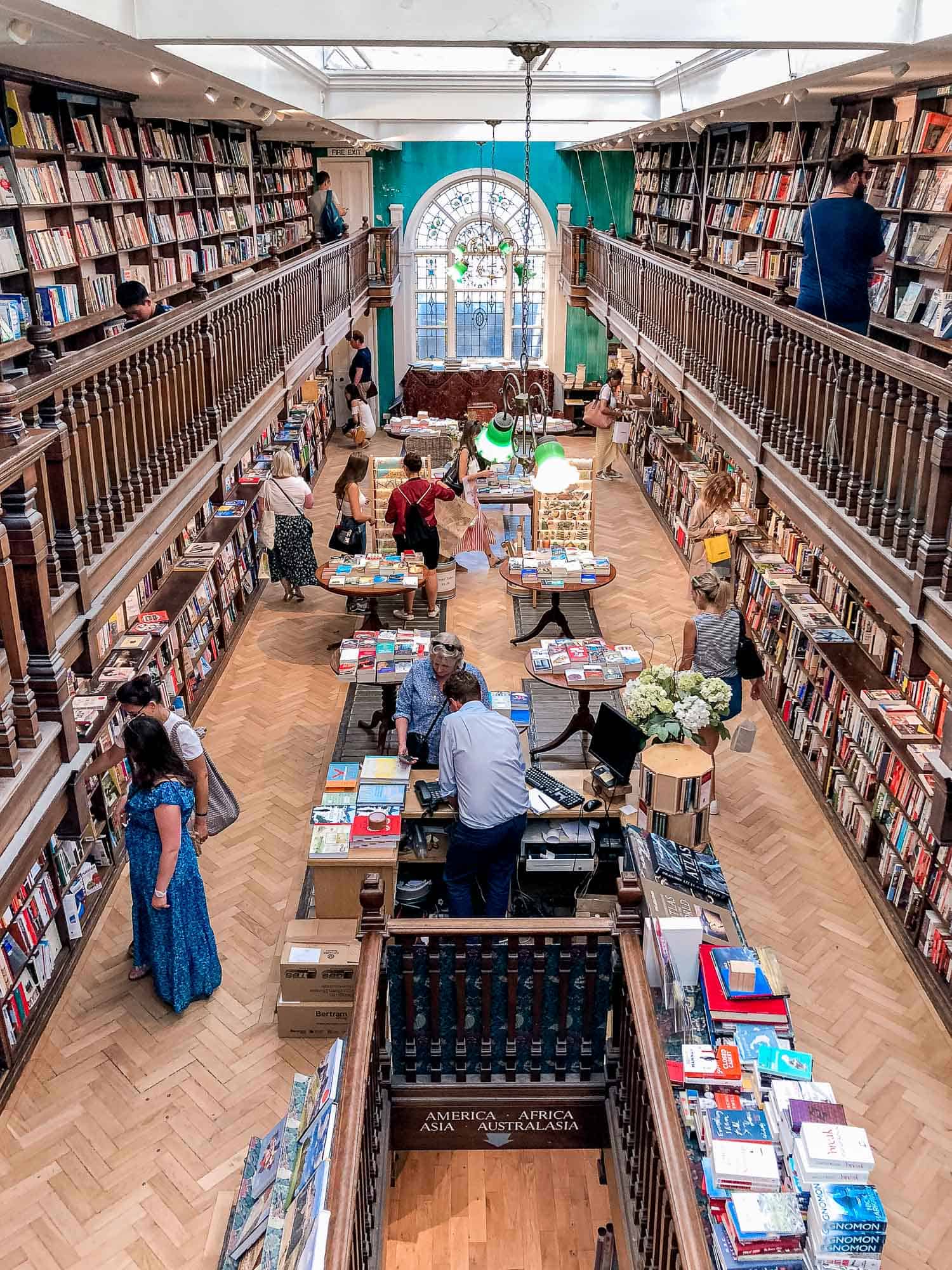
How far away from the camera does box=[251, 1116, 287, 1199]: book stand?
12.0ft

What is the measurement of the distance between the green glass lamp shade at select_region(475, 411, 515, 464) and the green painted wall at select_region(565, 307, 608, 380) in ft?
36.7

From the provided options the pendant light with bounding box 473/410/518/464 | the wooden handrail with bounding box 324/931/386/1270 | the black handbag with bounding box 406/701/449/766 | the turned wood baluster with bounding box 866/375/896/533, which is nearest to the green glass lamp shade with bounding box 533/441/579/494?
the pendant light with bounding box 473/410/518/464

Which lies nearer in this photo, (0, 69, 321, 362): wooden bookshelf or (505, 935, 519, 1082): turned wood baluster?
(505, 935, 519, 1082): turned wood baluster

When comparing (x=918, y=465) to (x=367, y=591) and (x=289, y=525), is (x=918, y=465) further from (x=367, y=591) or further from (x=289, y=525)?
(x=289, y=525)

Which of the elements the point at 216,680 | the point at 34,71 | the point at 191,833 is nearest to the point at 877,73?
the point at 34,71

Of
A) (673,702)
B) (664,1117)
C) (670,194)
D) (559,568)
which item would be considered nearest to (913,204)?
(673,702)

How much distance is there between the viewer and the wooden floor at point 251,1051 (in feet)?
13.7

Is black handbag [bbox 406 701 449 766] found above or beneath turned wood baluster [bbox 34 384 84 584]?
beneath

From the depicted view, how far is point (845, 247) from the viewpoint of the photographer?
18.0 feet

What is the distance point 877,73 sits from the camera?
5.62 metres

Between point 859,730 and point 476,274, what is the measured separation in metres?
14.3

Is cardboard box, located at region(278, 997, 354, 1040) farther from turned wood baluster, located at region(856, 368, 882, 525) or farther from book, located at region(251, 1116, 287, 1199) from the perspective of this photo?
turned wood baluster, located at region(856, 368, 882, 525)

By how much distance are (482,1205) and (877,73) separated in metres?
5.76

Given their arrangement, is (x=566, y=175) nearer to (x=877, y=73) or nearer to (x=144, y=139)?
(x=144, y=139)
